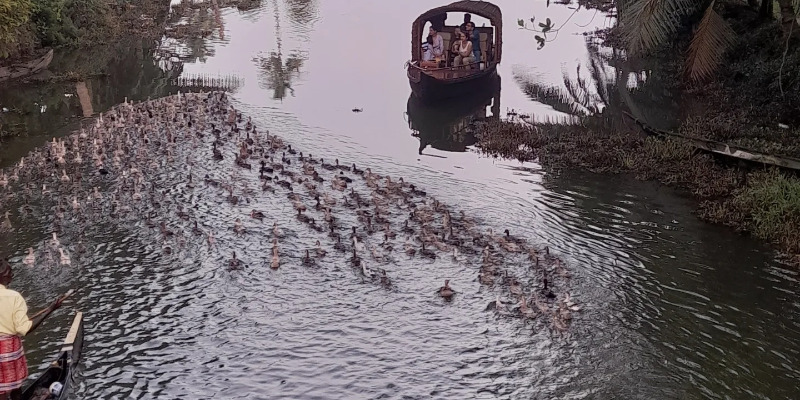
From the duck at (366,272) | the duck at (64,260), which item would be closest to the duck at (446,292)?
the duck at (366,272)

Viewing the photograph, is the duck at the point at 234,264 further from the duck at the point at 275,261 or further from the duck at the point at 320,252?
the duck at the point at 320,252

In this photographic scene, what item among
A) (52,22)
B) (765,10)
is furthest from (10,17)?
(765,10)

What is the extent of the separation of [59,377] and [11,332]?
2.04 metres

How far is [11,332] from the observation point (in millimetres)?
10352

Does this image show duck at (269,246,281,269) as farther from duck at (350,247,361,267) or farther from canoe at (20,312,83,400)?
canoe at (20,312,83,400)

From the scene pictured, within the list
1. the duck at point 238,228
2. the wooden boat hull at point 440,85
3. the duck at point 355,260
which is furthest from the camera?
the wooden boat hull at point 440,85

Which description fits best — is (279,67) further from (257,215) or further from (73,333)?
(73,333)

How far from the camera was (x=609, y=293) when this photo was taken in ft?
55.3

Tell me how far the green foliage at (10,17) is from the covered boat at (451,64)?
54.7 feet

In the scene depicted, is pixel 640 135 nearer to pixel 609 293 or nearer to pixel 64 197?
pixel 609 293

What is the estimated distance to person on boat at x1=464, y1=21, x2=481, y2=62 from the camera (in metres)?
38.6

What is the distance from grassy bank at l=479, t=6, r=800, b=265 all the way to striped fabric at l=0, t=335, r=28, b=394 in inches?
620

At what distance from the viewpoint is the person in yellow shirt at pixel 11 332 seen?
1026 centimetres

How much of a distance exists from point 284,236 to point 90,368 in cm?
663
